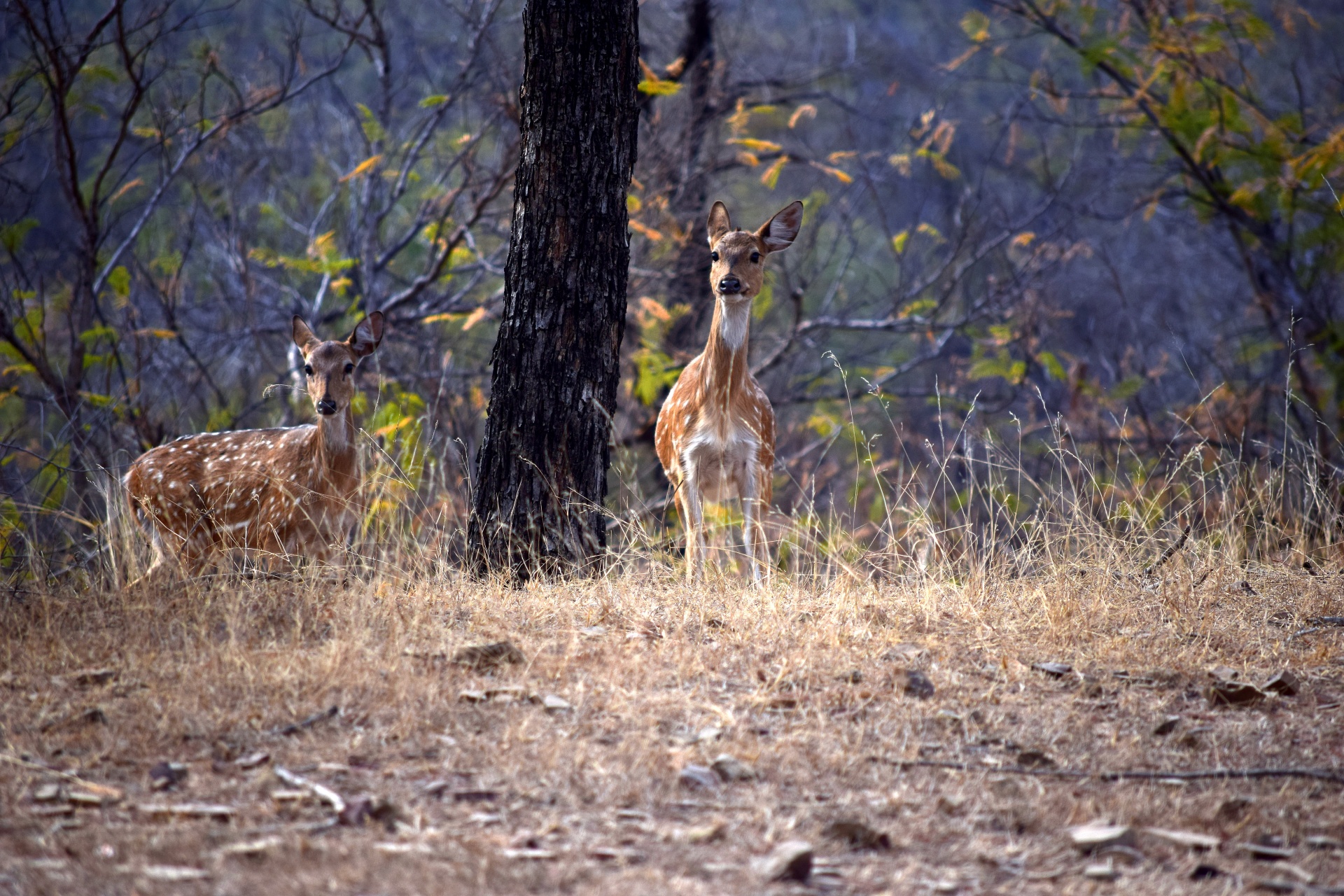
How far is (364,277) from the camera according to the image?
12.1m

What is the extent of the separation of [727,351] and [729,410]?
0.38 meters

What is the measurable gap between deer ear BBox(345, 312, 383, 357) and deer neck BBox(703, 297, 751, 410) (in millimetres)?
2080

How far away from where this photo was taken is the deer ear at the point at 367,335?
721cm

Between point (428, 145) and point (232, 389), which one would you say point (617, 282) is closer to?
point (232, 389)

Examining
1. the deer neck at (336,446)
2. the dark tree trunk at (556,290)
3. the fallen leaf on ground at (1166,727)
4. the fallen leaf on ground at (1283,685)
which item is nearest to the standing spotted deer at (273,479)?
the deer neck at (336,446)

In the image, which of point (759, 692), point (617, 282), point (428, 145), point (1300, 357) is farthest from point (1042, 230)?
point (759, 692)

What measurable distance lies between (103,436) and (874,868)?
871cm

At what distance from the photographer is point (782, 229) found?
775 centimetres

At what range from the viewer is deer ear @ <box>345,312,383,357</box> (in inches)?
284

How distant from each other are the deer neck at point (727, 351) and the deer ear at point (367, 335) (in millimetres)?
2080

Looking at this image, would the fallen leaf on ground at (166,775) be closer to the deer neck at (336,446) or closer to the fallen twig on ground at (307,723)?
the fallen twig on ground at (307,723)

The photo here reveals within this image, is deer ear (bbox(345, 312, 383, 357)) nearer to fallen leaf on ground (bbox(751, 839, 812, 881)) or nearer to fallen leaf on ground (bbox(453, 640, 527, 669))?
fallen leaf on ground (bbox(453, 640, 527, 669))

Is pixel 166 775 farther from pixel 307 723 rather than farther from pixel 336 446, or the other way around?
pixel 336 446

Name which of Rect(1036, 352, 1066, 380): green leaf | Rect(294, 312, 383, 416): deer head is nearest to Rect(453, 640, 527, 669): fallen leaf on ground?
Rect(294, 312, 383, 416): deer head
